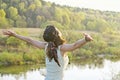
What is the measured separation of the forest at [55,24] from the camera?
19100 mm

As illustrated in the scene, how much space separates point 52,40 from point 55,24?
20.7 metres

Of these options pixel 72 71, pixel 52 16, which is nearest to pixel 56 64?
pixel 72 71

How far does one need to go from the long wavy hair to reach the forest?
1597cm

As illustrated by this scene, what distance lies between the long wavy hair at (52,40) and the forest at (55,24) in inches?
629

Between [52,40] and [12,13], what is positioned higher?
[52,40]

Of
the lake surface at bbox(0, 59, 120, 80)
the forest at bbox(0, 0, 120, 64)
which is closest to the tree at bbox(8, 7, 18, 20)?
the forest at bbox(0, 0, 120, 64)

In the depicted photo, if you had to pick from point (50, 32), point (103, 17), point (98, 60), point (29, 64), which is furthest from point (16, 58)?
point (50, 32)

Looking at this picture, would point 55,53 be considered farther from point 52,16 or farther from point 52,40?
point 52,16

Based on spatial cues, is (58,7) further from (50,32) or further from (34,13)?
(50,32)

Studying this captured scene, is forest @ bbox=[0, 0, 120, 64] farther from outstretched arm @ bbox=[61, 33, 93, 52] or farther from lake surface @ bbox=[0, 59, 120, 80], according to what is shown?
outstretched arm @ bbox=[61, 33, 93, 52]

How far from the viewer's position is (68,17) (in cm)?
2423

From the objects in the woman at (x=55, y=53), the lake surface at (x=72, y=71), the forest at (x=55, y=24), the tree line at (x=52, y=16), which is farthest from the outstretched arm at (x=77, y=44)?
the tree line at (x=52, y=16)

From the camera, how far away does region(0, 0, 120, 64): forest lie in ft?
62.7

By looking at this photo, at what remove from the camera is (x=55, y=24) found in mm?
22562
